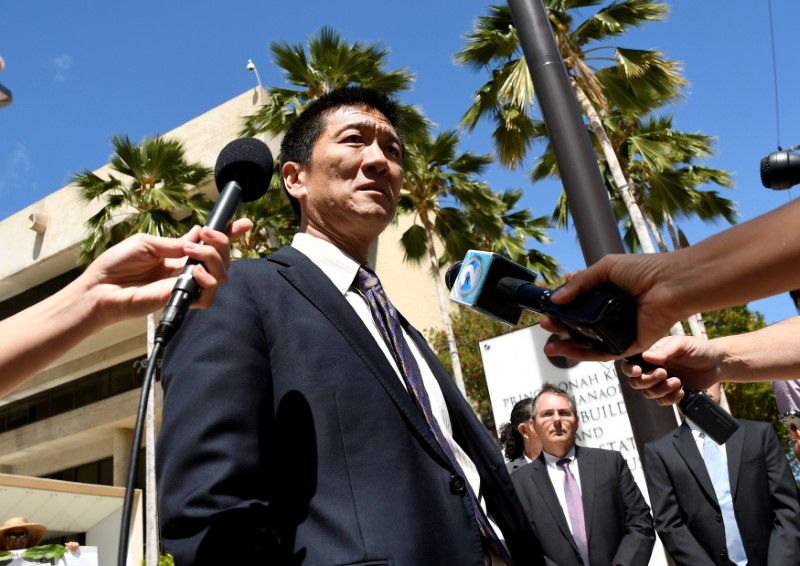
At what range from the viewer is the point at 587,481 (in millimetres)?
4949

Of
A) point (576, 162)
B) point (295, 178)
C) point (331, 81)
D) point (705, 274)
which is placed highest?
point (331, 81)

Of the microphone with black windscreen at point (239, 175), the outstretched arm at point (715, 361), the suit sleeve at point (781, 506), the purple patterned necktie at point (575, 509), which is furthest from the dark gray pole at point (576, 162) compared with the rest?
the microphone with black windscreen at point (239, 175)

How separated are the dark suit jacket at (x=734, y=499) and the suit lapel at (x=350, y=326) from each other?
283 centimetres

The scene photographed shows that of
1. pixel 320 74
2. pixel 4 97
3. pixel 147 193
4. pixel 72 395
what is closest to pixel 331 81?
pixel 320 74

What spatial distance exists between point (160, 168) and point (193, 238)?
47.9 ft

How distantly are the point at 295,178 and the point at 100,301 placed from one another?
138 cm

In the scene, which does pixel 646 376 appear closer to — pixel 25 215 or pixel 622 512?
pixel 622 512

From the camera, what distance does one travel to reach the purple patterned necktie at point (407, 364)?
6.02ft

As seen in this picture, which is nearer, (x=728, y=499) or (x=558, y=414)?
(x=728, y=499)

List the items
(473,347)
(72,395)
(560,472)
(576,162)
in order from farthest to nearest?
1. (72,395)
2. (473,347)
3. (560,472)
4. (576,162)

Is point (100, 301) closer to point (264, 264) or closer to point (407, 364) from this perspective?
point (264, 264)

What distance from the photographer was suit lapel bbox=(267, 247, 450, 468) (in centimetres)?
181

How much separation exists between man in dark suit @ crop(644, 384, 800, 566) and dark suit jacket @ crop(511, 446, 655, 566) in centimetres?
19

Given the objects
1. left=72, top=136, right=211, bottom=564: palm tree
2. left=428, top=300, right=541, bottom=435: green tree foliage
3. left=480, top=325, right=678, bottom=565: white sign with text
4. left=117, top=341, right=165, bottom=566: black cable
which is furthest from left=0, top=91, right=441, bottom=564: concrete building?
left=117, top=341, right=165, bottom=566: black cable
